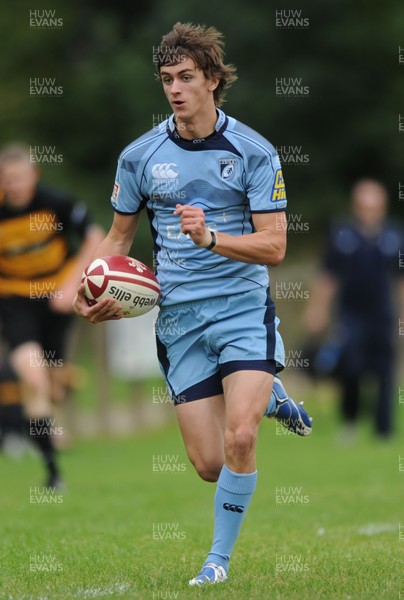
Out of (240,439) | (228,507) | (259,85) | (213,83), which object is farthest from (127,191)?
(259,85)

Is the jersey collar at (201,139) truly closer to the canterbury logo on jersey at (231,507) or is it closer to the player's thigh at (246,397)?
the player's thigh at (246,397)

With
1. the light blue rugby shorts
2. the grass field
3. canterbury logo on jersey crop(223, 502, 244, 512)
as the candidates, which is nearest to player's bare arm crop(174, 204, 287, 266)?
the light blue rugby shorts

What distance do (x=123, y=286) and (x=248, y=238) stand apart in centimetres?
72

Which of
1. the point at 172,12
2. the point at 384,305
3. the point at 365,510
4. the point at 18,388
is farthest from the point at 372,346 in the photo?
the point at 172,12

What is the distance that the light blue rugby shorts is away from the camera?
6.27 m

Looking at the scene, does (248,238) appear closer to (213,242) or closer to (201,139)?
(213,242)

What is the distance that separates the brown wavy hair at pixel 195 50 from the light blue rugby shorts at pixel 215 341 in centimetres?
112

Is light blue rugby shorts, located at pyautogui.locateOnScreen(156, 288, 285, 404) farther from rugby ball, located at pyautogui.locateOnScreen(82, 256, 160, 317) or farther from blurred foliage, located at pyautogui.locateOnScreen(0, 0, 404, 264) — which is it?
blurred foliage, located at pyautogui.locateOnScreen(0, 0, 404, 264)

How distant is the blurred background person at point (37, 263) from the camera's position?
10.4 metres

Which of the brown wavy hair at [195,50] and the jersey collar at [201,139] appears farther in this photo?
the jersey collar at [201,139]

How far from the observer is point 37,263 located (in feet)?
35.6

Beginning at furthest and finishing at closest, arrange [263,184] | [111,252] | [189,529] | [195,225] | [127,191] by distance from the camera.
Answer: [189,529], [111,252], [127,191], [263,184], [195,225]

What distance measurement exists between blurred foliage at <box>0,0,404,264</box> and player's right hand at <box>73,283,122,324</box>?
27339mm

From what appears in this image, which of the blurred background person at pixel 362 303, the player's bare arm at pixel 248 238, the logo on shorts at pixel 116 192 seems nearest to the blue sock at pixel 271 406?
the player's bare arm at pixel 248 238
